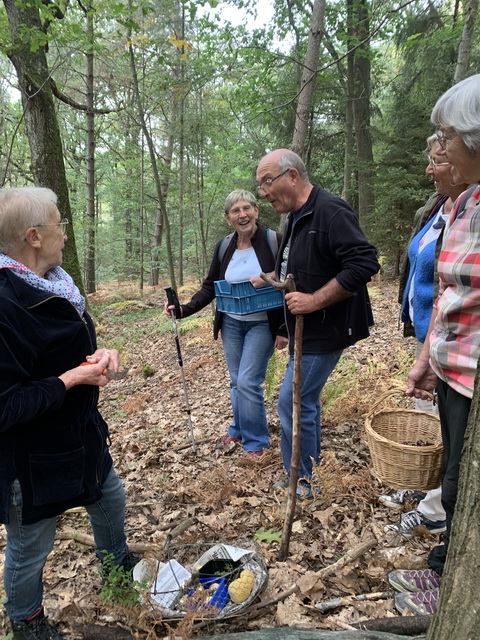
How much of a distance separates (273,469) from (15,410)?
→ 2.76m

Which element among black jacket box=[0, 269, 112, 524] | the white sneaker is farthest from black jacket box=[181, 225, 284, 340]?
black jacket box=[0, 269, 112, 524]

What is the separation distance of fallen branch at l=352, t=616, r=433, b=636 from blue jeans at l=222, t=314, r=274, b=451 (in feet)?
6.85

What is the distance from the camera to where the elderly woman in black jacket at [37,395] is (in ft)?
5.56

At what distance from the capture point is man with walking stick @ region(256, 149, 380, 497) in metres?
2.59

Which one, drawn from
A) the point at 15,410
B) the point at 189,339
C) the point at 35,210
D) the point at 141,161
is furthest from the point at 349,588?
the point at 141,161

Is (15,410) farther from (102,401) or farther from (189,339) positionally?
(189,339)

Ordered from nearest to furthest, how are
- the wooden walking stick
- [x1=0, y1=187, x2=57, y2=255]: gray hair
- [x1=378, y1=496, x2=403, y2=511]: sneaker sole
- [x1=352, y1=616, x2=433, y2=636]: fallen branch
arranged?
[x1=0, y1=187, x2=57, y2=255]: gray hair, [x1=352, y1=616, x2=433, y2=636]: fallen branch, the wooden walking stick, [x1=378, y1=496, x2=403, y2=511]: sneaker sole

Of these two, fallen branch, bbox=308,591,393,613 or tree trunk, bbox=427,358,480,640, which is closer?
tree trunk, bbox=427,358,480,640

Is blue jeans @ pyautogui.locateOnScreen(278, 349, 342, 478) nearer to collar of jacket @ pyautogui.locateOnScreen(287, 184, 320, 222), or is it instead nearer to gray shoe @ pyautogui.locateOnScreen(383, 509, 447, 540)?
gray shoe @ pyautogui.locateOnScreen(383, 509, 447, 540)

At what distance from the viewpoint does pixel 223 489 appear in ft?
11.4

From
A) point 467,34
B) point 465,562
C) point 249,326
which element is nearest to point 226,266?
point 249,326

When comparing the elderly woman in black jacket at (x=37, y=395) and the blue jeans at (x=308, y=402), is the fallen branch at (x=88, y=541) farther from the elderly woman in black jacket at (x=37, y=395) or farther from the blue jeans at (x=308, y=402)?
the blue jeans at (x=308, y=402)

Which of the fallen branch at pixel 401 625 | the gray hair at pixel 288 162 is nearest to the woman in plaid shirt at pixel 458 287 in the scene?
the fallen branch at pixel 401 625

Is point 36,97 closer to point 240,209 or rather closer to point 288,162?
point 240,209
